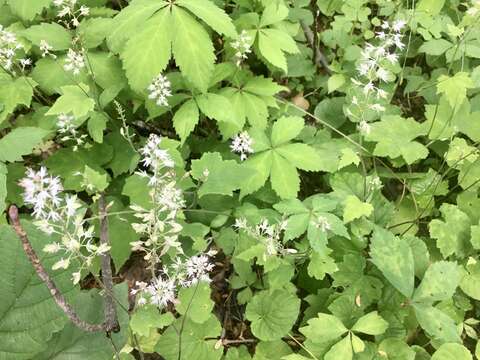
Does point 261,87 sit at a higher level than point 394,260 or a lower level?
higher

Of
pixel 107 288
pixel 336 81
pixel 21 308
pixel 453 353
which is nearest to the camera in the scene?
pixel 21 308

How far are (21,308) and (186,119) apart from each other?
56.2 inches

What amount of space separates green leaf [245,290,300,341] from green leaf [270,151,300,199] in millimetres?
520

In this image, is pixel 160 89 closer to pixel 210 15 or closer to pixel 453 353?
pixel 210 15

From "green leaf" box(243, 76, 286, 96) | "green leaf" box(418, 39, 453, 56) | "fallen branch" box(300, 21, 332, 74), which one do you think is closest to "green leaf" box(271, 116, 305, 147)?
"green leaf" box(243, 76, 286, 96)

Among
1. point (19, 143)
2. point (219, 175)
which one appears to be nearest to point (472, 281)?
point (219, 175)

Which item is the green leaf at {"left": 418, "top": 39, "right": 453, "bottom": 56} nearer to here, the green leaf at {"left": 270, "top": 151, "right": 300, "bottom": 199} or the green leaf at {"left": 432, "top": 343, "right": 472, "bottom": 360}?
the green leaf at {"left": 270, "top": 151, "right": 300, "bottom": 199}

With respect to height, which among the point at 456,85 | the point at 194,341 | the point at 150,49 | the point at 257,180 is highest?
the point at 150,49

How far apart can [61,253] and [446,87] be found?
6.86 ft

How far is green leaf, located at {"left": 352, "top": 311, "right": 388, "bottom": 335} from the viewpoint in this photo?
2084 millimetres

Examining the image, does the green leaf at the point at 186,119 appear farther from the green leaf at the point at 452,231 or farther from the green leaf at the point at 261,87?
the green leaf at the point at 452,231

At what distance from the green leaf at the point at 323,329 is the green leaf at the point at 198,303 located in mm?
470

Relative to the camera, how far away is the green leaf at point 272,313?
2.15m

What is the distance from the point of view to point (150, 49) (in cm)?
214
